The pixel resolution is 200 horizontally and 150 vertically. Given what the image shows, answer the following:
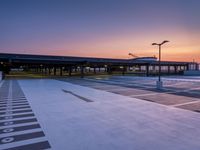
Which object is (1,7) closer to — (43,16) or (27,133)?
(43,16)

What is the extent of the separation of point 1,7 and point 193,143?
792 inches

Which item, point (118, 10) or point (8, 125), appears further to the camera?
point (118, 10)

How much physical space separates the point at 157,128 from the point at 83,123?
2.86m

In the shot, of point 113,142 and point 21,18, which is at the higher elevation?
point 21,18

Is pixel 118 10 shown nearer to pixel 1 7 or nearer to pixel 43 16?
pixel 43 16

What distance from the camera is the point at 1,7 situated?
18828mm

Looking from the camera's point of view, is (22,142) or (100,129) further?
(100,129)

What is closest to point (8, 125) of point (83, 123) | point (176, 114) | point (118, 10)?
point (83, 123)

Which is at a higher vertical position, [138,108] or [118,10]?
[118,10]

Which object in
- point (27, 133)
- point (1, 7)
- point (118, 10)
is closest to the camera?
point (27, 133)

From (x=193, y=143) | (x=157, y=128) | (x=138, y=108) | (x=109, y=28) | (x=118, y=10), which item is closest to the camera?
(x=193, y=143)

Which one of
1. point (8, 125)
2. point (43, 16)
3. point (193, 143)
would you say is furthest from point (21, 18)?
point (193, 143)

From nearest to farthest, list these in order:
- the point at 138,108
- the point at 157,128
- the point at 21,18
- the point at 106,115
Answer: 1. the point at 157,128
2. the point at 106,115
3. the point at 138,108
4. the point at 21,18

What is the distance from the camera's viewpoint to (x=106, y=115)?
8992mm
